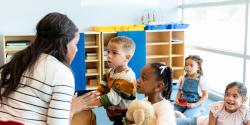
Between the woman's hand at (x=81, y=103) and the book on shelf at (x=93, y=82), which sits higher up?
the woman's hand at (x=81, y=103)

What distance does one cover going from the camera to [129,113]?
142 cm

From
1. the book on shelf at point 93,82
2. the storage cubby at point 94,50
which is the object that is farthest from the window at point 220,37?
the book on shelf at point 93,82

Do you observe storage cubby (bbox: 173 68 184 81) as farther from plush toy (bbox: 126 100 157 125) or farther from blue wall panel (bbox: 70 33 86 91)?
plush toy (bbox: 126 100 157 125)

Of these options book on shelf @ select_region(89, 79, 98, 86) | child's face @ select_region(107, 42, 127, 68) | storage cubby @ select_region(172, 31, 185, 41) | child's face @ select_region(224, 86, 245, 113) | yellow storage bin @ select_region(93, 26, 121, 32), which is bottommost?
book on shelf @ select_region(89, 79, 98, 86)

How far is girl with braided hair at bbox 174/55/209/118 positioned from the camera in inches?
101

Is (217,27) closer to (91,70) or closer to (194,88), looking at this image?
(194,88)

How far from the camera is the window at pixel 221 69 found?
11.1 ft

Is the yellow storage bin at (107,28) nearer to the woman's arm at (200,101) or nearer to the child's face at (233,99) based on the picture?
the woman's arm at (200,101)

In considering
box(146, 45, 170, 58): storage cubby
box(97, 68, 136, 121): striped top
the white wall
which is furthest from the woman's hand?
box(146, 45, 170, 58): storage cubby

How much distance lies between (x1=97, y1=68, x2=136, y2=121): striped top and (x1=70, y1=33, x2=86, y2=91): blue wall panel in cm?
192

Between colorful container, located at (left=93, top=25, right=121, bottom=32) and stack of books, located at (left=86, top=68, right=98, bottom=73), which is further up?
colorful container, located at (left=93, top=25, right=121, bottom=32)

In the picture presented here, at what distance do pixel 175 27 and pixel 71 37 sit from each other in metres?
3.10

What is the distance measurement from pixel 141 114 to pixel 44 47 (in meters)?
0.60

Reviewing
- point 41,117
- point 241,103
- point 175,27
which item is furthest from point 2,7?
point 241,103
